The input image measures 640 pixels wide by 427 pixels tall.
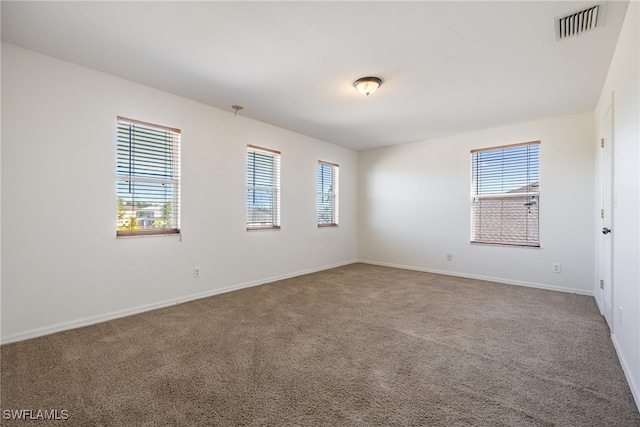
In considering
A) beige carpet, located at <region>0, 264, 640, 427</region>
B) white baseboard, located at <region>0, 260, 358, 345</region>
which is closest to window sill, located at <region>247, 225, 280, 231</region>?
white baseboard, located at <region>0, 260, 358, 345</region>

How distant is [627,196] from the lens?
6.88ft

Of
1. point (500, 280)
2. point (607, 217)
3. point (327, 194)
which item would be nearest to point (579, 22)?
point (607, 217)

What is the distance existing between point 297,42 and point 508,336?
3.17 meters

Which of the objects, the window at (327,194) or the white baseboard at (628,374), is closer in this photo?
the white baseboard at (628,374)

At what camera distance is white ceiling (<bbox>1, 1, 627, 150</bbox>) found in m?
2.16

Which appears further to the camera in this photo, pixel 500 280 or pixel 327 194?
pixel 327 194

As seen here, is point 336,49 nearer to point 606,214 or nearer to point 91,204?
point 91,204

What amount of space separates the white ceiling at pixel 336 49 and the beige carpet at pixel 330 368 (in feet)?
8.27

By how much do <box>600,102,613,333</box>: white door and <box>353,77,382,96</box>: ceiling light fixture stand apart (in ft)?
7.05

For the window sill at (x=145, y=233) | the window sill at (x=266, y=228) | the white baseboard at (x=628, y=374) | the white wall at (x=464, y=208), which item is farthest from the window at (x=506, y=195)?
the window sill at (x=145, y=233)

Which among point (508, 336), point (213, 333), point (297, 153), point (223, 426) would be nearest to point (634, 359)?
point (508, 336)

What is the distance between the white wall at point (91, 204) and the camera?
2.63m

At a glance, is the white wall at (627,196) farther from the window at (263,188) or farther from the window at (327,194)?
the window at (327,194)

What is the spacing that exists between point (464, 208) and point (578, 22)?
3344 mm
